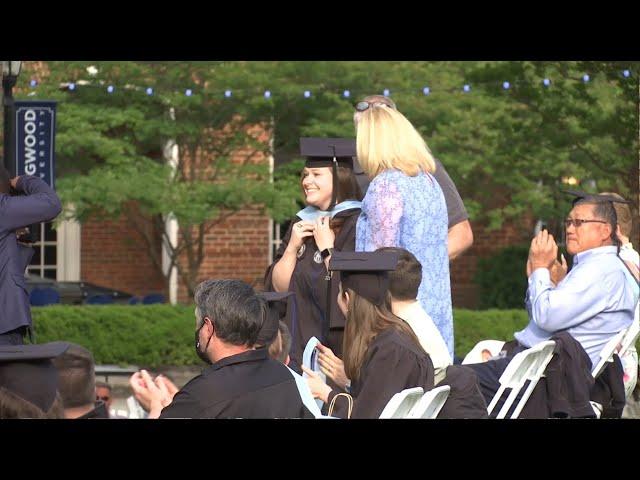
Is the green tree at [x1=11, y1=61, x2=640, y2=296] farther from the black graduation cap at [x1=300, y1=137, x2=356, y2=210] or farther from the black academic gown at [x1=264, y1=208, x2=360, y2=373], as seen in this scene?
the black academic gown at [x1=264, y1=208, x2=360, y2=373]

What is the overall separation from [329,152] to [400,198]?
1.89ft

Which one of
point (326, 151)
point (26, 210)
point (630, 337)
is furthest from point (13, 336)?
point (630, 337)

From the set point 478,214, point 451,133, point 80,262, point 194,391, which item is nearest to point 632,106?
point 451,133

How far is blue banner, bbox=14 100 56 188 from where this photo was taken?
1341 centimetres

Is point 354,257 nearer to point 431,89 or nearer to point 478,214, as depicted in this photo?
point 431,89

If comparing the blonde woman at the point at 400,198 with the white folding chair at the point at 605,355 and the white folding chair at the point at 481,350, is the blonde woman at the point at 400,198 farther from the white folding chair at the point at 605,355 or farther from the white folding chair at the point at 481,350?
the white folding chair at the point at 481,350

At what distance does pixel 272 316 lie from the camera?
5160mm

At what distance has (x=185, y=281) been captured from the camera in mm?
18375

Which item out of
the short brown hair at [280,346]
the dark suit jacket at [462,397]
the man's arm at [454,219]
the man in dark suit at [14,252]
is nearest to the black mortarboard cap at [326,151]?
the man's arm at [454,219]

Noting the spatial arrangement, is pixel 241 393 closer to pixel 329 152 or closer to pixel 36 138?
pixel 329 152

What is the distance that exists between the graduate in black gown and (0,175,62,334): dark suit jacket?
1.43 meters

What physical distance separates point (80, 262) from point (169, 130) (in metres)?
4.59

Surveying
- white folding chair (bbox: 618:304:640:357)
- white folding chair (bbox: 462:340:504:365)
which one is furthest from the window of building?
white folding chair (bbox: 618:304:640:357)

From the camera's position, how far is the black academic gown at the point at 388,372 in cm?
501
